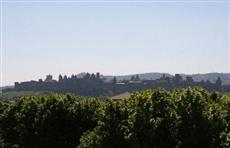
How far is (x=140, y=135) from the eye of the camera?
97.9 feet

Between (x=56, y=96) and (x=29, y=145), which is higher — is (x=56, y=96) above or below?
above

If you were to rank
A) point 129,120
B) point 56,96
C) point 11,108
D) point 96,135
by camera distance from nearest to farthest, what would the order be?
point 129,120
point 96,135
point 56,96
point 11,108

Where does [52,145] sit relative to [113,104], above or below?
below

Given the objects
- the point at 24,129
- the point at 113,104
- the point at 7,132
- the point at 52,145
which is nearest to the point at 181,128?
the point at 113,104

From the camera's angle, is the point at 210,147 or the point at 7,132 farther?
the point at 7,132

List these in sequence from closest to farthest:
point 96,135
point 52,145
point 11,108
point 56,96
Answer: point 96,135, point 52,145, point 56,96, point 11,108

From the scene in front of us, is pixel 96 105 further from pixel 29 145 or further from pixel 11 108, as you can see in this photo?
pixel 11 108

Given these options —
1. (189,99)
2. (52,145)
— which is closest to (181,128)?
(189,99)

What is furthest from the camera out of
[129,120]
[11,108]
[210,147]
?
[11,108]

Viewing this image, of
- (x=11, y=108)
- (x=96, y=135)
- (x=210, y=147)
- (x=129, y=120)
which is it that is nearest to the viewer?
(x=210, y=147)

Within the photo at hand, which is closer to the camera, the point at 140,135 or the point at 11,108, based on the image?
the point at 140,135

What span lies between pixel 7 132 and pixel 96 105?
1049 cm

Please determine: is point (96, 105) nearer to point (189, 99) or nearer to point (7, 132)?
point (7, 132)

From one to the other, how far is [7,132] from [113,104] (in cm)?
2116
